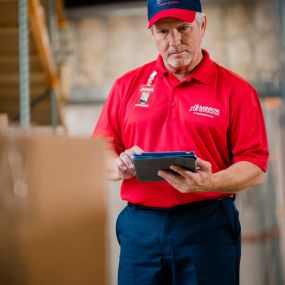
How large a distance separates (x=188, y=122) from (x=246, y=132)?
27cm

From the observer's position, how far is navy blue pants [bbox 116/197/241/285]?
1994 mm

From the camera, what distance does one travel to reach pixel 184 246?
200cm

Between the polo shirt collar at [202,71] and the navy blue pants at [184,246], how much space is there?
0.57 metres

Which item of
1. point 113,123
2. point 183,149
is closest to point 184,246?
point 183,149

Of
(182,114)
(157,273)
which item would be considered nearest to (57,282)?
(157,273)

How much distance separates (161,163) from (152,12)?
822mm

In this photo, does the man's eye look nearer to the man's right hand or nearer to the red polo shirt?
the red polo shirt

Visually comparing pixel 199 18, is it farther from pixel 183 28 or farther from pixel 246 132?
pixel 246 132

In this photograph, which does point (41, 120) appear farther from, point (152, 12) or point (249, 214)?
point (152, 12)

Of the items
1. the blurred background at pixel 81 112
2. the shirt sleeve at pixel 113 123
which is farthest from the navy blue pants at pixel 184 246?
the blurred background at pixel 81 112

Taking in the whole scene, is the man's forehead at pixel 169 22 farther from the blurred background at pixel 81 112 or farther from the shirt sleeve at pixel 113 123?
the blurred background at pixel 81 112

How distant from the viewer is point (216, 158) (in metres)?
2.11

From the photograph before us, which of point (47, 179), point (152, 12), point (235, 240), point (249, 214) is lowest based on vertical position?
point (249, 214)

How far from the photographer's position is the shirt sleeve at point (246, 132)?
2.10 m
